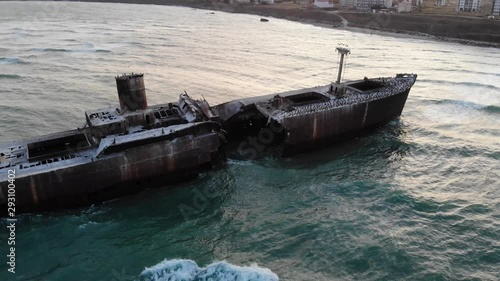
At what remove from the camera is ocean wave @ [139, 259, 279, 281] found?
16.1 meters

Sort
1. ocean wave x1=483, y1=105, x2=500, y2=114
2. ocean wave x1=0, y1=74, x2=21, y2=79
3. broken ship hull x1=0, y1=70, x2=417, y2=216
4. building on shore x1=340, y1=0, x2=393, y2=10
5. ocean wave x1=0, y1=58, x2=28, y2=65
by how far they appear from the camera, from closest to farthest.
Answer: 1. broken ship hull x1=0, y1=70, x2=417, y2=216
2. ocean wave x1=483, y1=105, x2=500, y2=114
3. ocean wave x1=0, y1=74, x2=21, y2=79
4. ocean wave x1=0, y1=58, x2=28, y2=65
5. building on shore x1=340, y1=0, x2=393, y2=10

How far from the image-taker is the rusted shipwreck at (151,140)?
19.8m

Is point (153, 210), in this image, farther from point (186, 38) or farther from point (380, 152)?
point (186, 38)

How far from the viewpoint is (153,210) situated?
20688 mm

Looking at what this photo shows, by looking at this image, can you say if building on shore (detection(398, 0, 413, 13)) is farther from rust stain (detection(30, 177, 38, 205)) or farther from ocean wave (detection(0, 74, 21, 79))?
rust stain (detection(30, 177, 38, 205))

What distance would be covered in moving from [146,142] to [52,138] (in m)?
5.81

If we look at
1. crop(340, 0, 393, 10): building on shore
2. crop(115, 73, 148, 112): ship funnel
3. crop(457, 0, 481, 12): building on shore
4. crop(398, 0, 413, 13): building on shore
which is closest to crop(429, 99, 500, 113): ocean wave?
crop(115, 73, 148, 112): ship funnel

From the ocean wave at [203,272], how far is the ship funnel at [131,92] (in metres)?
11.1

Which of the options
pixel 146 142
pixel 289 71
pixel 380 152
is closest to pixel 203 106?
pixel 146 142

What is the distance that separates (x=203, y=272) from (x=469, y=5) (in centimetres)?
14632

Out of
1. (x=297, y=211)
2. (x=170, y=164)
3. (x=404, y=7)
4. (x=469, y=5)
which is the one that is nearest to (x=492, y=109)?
(x=297, y=211)

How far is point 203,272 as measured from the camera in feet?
53.7

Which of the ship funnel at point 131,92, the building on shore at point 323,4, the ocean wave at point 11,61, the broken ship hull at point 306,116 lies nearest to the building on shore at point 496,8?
the building on shore at point 323,4

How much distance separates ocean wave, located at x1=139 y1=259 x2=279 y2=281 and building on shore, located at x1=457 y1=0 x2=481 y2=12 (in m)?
A: 142
